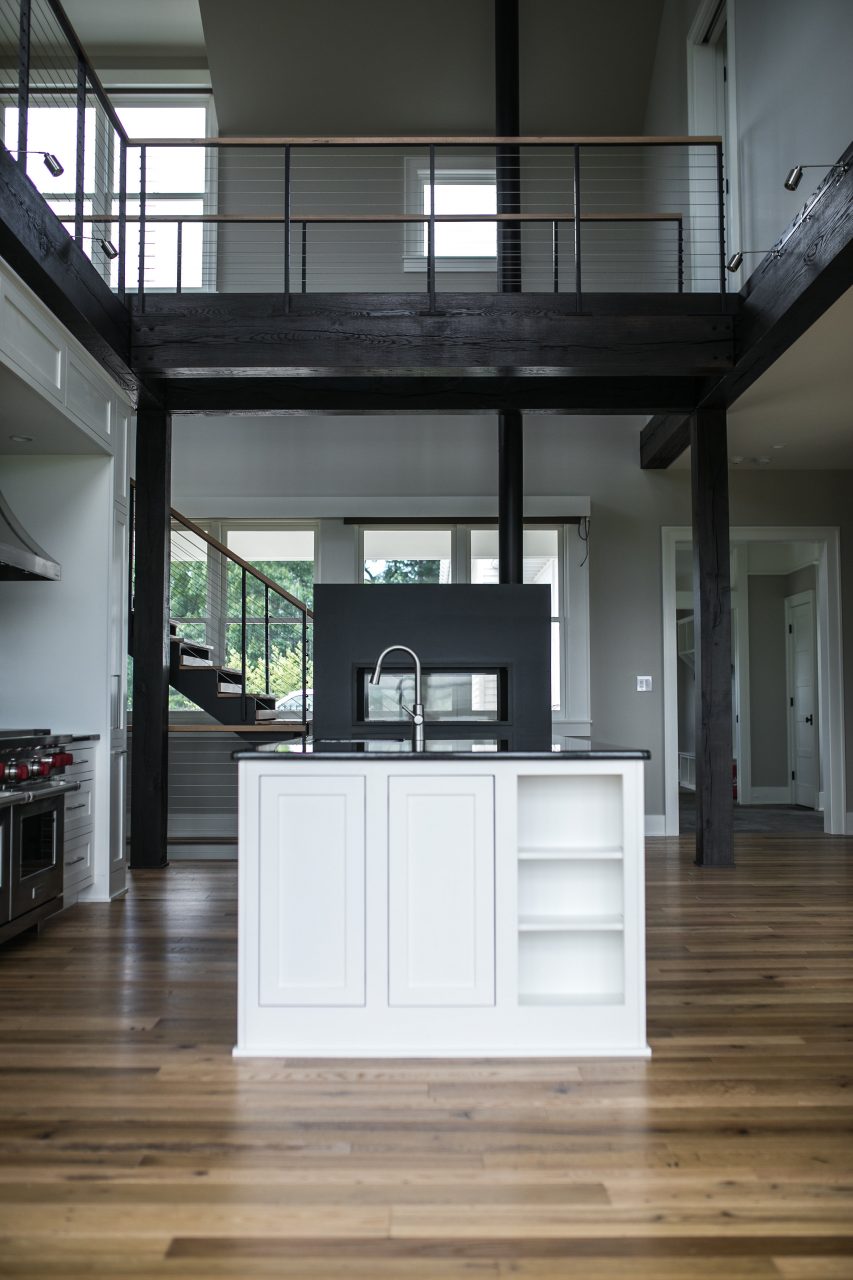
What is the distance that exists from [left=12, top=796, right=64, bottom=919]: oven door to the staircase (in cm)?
233

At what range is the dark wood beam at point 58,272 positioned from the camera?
3.51 meters

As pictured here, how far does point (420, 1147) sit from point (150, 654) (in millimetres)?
4082

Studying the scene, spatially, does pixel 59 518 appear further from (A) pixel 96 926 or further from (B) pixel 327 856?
(B) pixel 327 856

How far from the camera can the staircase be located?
6.84 metres

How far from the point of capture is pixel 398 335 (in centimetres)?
528

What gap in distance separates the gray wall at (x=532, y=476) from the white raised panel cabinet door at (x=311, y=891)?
4940 mm

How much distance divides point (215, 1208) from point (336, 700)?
12.7 ft

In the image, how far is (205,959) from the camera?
3.87 m

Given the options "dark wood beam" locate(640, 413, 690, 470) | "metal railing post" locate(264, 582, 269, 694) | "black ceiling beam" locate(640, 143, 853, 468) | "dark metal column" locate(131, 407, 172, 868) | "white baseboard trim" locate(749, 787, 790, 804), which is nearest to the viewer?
"black ceiling beam" locate(640, 143, 853, 468)

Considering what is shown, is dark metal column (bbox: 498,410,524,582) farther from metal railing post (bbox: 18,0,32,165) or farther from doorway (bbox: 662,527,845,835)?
metal railing post (bbox: 18,0,32,165)

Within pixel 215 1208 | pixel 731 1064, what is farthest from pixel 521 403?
pixel 215 1208

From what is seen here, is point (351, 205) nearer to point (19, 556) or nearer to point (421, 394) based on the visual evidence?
point (421, 394)

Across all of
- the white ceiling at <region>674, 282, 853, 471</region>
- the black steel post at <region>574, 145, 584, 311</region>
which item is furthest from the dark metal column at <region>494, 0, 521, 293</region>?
the white ceiling at <region>674, 282, 853, 471</region>

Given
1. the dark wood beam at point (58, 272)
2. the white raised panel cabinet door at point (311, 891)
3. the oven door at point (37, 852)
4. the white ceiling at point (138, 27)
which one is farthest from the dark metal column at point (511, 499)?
the white ceiling at point (138, 27)
